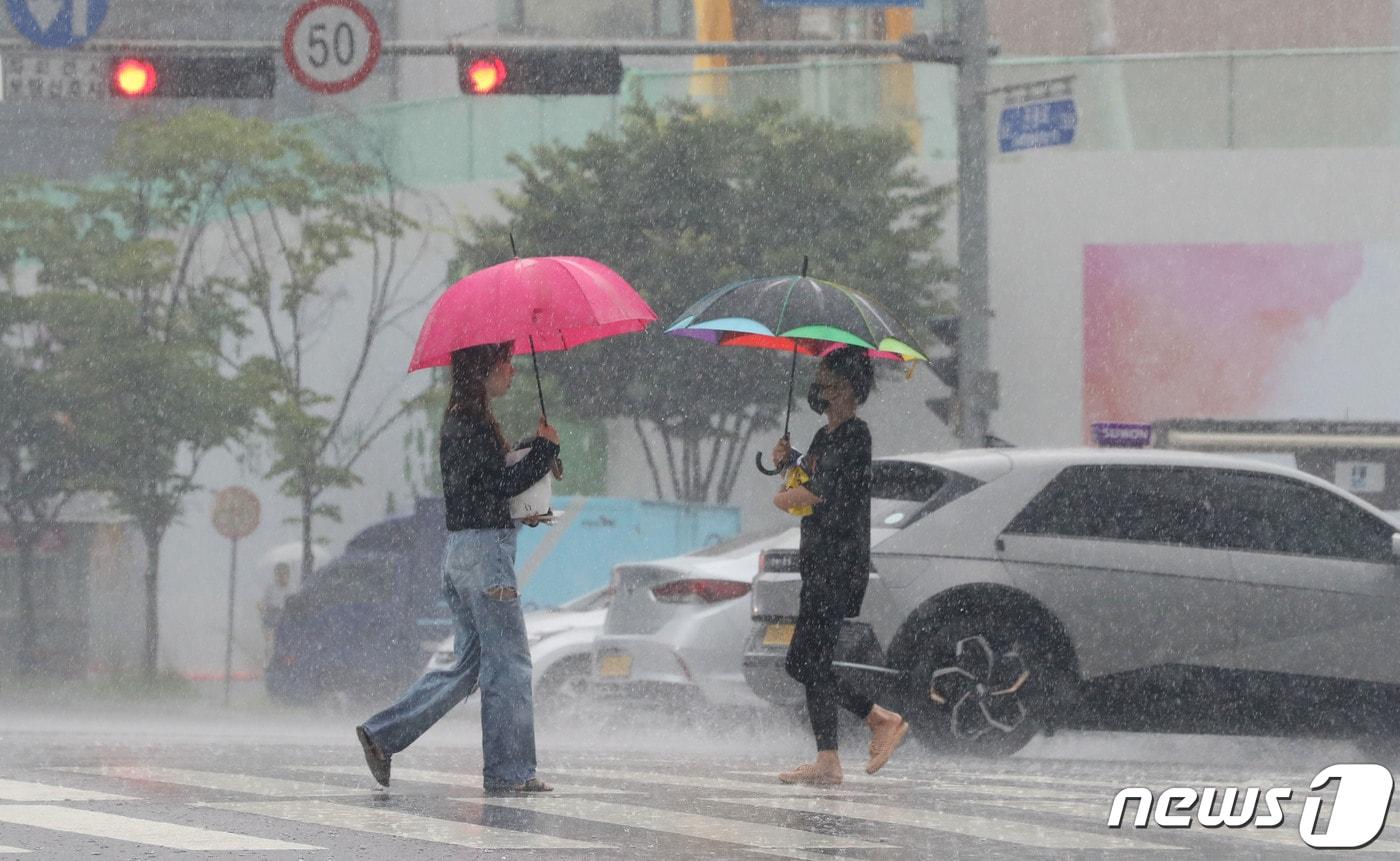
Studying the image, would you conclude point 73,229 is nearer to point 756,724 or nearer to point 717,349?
point 717,349

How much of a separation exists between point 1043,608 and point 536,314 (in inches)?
158

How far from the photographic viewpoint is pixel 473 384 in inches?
352

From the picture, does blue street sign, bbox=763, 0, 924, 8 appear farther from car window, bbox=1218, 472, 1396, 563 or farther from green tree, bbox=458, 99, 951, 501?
green tree, bbox=458, 99, 951, 501

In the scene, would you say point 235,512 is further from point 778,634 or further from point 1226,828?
point 1226,828

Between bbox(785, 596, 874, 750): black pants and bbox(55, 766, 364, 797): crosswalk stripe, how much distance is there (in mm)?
1745

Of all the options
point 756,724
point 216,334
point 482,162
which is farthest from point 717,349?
point 756,724

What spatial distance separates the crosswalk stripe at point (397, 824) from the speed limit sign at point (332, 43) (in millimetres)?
10289

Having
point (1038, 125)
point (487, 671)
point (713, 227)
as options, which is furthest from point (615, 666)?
point (713, 227)

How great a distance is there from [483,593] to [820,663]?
151 cm

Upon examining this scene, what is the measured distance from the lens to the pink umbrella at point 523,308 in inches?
345

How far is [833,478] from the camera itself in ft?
31.5

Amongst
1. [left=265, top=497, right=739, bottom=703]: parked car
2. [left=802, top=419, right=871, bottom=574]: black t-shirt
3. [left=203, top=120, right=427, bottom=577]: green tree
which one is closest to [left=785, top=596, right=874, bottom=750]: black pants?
[left=802, top=419, right=871, bottom=574]: black t-shirt

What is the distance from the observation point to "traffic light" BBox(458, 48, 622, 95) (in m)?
18.1

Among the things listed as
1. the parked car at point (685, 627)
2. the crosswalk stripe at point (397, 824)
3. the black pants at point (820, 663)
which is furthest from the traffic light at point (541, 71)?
the crosswalk stripe at point (397, 824)
